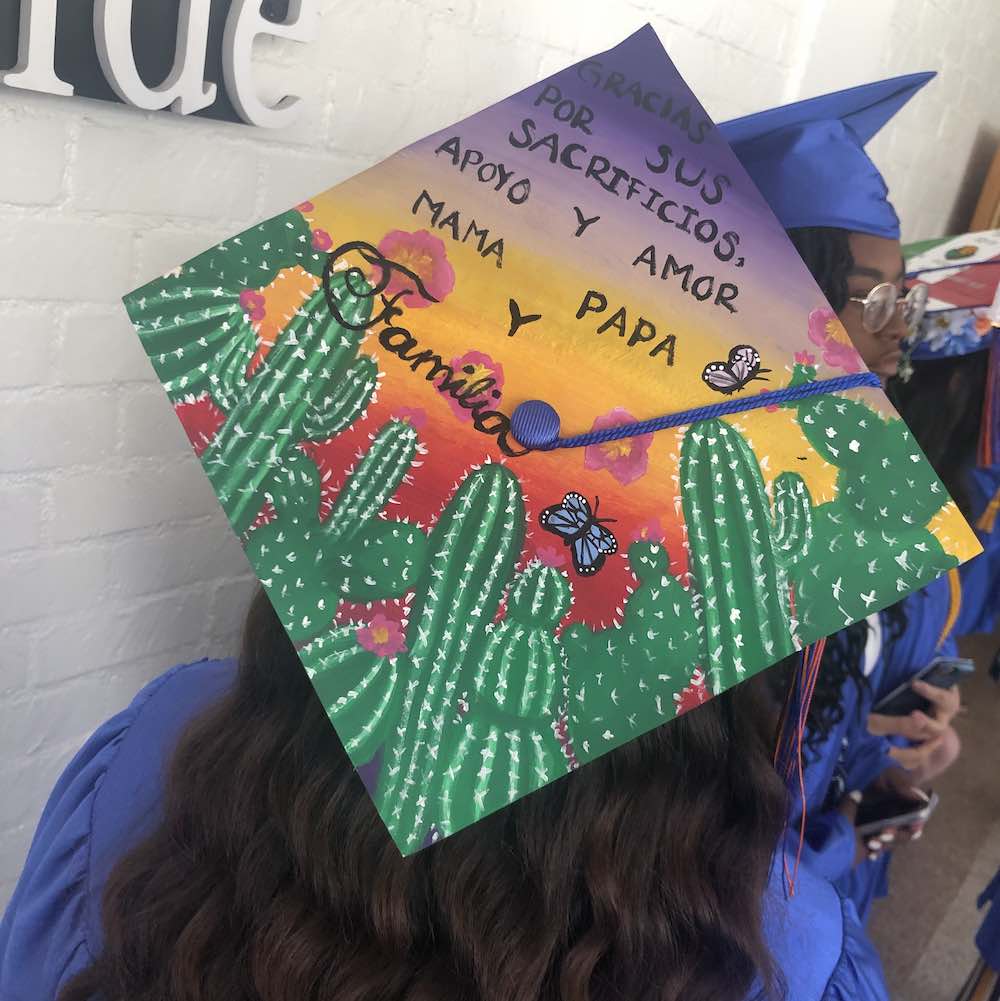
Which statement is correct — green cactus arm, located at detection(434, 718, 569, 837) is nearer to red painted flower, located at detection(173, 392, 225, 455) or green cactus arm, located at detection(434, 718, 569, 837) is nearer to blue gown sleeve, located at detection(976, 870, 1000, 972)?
red painted flower, located at detection(173, 392, 225, 455)

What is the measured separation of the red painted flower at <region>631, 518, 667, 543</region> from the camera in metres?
0.62

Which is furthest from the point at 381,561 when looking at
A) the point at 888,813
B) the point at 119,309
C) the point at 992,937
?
the point at 992,937

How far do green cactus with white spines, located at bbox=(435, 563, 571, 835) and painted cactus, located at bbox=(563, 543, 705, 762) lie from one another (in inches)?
Answer: 0.6

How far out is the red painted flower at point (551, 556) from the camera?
0.61m

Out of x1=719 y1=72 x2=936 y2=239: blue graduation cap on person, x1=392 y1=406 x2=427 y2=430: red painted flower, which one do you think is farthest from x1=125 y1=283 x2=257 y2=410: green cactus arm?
x1=719 y1=72 x2=936 y2=239: blue graduation cap on person

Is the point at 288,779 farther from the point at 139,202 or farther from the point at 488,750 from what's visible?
the point at 139,202

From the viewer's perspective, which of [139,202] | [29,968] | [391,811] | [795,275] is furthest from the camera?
[139,202]

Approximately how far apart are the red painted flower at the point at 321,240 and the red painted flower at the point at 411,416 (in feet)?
0.40

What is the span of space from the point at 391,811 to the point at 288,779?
0.13m

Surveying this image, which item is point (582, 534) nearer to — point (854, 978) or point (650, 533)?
point (650, 533)

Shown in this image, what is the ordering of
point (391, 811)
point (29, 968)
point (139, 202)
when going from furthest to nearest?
point (139, 202)
point (29, 968)
point (391, 811)

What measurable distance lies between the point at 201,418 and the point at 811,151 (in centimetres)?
58

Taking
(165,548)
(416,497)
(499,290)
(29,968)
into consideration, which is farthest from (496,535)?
(165,548)

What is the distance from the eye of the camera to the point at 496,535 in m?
0.61
